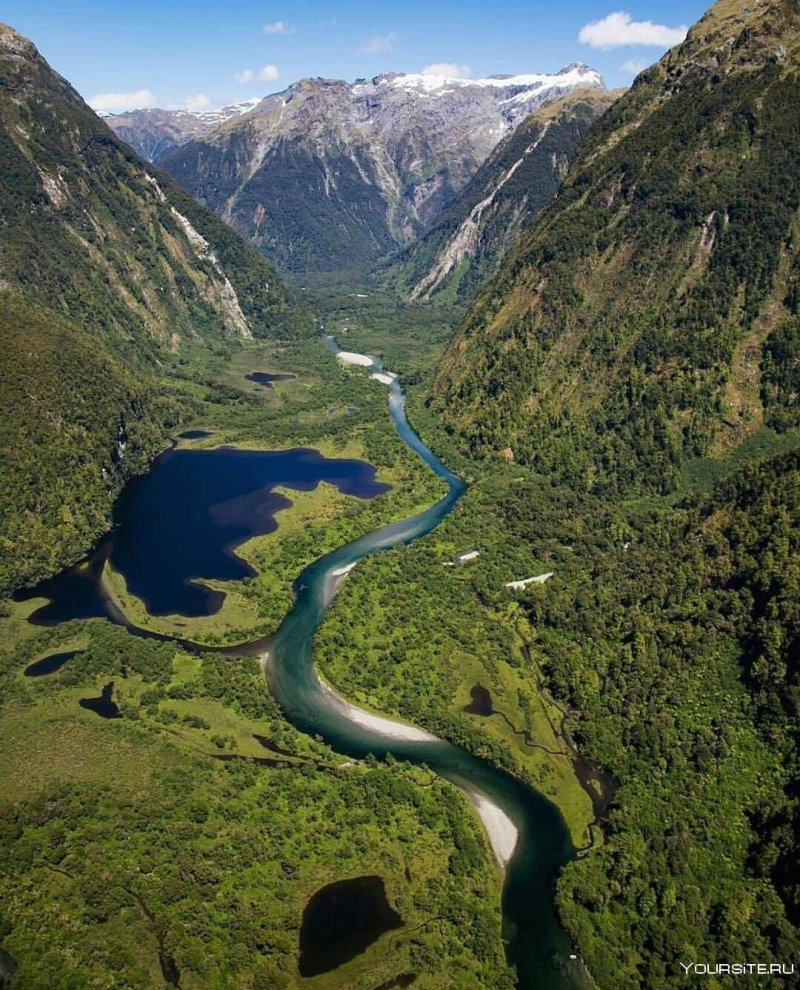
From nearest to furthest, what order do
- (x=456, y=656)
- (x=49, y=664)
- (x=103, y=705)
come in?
(x=103, y=705) < (x=49, y=664) < (x=456, y=656)

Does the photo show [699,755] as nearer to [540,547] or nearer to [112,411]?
[540,547]

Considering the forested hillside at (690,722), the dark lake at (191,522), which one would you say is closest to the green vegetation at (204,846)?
the forested hillside at (690,722)

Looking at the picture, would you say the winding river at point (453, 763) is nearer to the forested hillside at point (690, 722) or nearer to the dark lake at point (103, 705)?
the forested hillside at point (690, 722)

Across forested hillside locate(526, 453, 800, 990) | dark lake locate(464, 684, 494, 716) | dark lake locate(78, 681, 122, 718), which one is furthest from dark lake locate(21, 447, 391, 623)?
forested hillside locate(526, 453, 800, 990)

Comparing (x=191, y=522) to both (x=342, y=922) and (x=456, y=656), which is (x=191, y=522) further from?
(x=342, y=922)

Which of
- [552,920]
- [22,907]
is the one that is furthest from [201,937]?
[552,920]

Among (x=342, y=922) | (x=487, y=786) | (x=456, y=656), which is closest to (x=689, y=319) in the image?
(x=456, y=656)

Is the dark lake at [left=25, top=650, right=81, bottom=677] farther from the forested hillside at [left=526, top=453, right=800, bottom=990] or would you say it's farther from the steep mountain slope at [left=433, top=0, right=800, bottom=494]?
the steep mountain slope at [left=433, top=0, right=800, bottom=494]
